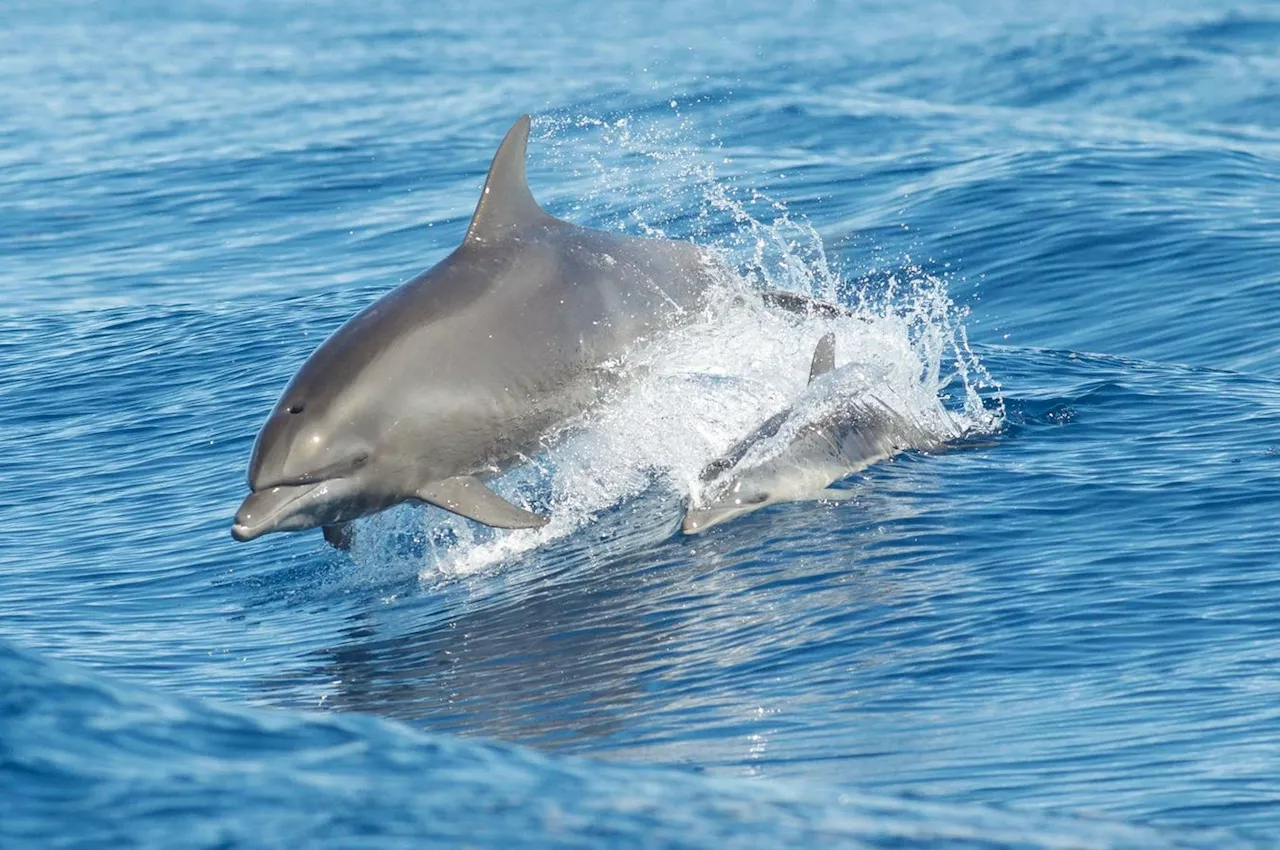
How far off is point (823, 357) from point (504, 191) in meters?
2.69

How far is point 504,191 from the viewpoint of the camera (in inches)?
419

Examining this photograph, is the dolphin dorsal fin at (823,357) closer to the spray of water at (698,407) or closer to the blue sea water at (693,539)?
the spray of water at (698,407)

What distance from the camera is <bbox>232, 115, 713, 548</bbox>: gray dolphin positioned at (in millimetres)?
9703

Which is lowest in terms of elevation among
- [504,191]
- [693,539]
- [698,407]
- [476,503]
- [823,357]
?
[693,539]

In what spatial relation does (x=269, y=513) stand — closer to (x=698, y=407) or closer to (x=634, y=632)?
(x=634, y=632)

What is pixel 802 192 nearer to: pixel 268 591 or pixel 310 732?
pixel 268 591

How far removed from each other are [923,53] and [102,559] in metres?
26.9

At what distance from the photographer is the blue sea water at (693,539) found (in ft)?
21.6

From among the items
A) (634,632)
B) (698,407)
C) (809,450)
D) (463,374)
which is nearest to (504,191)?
(463,374)

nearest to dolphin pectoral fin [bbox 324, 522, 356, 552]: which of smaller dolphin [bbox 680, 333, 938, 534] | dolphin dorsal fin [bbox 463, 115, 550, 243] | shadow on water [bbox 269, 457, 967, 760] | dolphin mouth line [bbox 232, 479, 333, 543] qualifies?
→ shadow on water [bbox 269, 457, 967, 760]

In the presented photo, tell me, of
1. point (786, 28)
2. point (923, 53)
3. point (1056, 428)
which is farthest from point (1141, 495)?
point (786, 28)

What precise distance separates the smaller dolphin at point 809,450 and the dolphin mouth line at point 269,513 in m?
2.46

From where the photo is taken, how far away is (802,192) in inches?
883

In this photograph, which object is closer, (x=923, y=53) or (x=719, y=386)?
(x=719, y=386)
